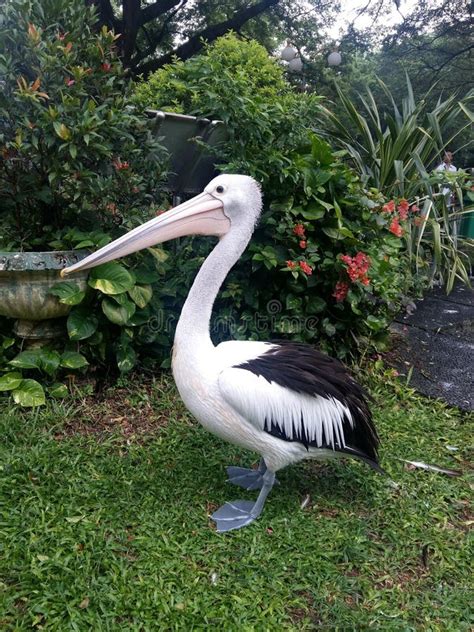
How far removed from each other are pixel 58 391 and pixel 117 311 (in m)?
0.56

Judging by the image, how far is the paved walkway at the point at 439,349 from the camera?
11.3ft

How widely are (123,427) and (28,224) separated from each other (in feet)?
4.55

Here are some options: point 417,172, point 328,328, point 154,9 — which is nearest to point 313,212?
point 328,328

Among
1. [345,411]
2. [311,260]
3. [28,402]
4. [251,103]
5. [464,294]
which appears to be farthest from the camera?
[464,294]

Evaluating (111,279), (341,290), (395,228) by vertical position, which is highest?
(395,228)

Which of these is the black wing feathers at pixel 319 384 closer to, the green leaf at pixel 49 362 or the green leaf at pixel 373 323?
the green leaf at pixel 373 323

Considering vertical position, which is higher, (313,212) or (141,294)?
(313,212)

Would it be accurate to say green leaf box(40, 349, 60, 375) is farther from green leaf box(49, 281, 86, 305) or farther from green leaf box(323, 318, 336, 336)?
green leaf box(323, 318, 336, 336)

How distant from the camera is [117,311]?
290cm

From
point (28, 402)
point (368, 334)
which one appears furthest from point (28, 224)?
point (368, 334)

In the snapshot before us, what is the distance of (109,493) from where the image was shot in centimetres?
223

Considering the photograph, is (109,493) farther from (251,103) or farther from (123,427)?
(251,103)

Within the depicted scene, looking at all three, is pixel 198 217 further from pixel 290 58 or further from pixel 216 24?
pixel 216 24

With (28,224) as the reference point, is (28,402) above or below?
below
